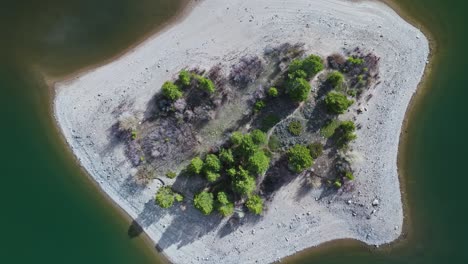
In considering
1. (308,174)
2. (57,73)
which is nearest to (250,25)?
(308,174)

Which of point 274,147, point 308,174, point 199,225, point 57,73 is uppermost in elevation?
point 57,73

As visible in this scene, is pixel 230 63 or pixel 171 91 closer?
pixel 171 91

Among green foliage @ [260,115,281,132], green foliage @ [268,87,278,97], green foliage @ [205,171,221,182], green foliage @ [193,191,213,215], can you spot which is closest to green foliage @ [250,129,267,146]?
green foliage @ [260,115,281,132]

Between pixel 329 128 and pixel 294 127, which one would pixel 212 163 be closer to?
pixel 294 127

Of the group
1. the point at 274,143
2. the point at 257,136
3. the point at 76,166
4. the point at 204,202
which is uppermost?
the point at 257,136

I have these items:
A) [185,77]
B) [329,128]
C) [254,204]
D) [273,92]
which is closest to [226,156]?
[254,204]

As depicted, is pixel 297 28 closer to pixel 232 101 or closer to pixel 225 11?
pixel 225 11

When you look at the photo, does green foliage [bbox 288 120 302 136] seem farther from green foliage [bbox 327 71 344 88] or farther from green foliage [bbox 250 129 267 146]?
green foliage [bbox 327 71 344 88]
